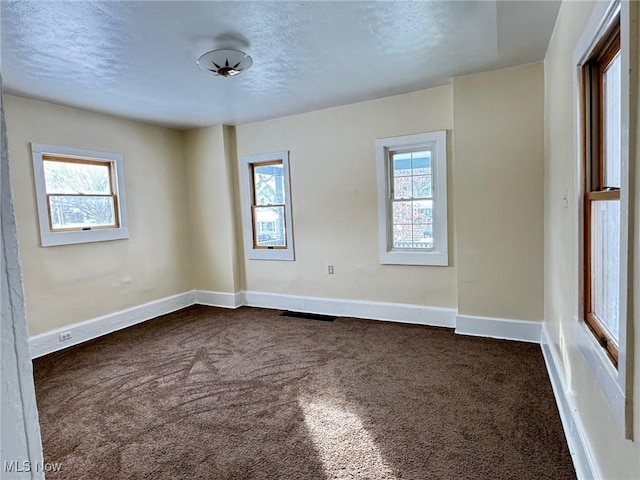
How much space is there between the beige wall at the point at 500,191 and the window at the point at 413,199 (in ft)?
0.87

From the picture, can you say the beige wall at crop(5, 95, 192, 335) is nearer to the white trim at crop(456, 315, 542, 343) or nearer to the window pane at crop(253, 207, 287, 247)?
the window pane at crop(253, 207, 287, 247)

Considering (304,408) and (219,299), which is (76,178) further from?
(304,408)

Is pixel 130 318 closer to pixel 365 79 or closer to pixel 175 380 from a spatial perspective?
pixel 175 380

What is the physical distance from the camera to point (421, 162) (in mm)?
4109

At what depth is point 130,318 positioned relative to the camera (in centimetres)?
458

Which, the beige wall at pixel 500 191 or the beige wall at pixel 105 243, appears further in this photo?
the beige wall at pixel 105 243

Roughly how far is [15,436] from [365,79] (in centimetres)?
361

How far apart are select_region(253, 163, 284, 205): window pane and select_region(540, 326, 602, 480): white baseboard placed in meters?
3.51

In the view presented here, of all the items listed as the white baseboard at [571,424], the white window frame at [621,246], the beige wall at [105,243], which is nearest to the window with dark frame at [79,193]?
the beige wall at [105,243]

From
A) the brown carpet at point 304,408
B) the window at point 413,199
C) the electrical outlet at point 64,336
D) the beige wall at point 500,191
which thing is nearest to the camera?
the brown carpet at point 304,408

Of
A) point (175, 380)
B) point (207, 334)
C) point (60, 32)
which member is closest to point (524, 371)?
point (175, 380)

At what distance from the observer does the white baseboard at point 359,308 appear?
13.3ft

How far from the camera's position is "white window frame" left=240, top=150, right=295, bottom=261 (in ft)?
15.9

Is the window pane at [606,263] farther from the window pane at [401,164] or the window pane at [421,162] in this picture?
the window pane at [401,164]
